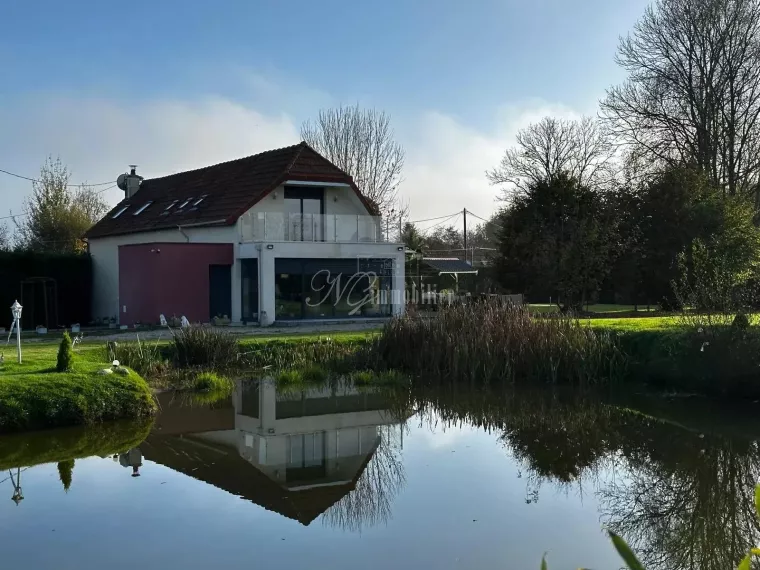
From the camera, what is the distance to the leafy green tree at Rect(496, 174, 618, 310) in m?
23.0

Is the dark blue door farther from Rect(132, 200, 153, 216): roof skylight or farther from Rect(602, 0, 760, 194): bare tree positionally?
Rect(602, 0, 760, 194): bare tree

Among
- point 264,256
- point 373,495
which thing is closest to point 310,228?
point 264,256

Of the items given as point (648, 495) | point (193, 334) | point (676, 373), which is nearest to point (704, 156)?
point (676, 373)

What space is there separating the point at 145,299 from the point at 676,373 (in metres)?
13.4

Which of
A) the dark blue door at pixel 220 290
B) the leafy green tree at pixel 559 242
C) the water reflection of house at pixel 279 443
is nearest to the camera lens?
the water reflection of house at pixel 279 443

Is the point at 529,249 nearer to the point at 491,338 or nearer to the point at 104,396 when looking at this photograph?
the point at 491,338

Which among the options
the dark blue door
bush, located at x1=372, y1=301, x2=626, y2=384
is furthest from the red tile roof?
bush, located at x1=372, y1=301, x2=626, y2=384

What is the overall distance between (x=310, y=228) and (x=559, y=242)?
7.64 m

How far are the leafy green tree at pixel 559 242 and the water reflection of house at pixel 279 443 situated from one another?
12.0 m

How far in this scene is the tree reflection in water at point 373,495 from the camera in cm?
682

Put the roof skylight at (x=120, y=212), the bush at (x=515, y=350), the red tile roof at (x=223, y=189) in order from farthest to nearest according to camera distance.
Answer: the roof skylight at (x=120, y=212) → the red tile roof at (x=223, y=189) → the bush at (x=515, y=350)

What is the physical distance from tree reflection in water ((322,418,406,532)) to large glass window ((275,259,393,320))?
12.0 metres

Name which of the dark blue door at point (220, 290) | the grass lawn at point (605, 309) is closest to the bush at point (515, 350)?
the grass lawn at point (605, 309)

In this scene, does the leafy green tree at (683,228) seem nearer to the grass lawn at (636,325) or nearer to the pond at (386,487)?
the grass lawn at (636,325)
